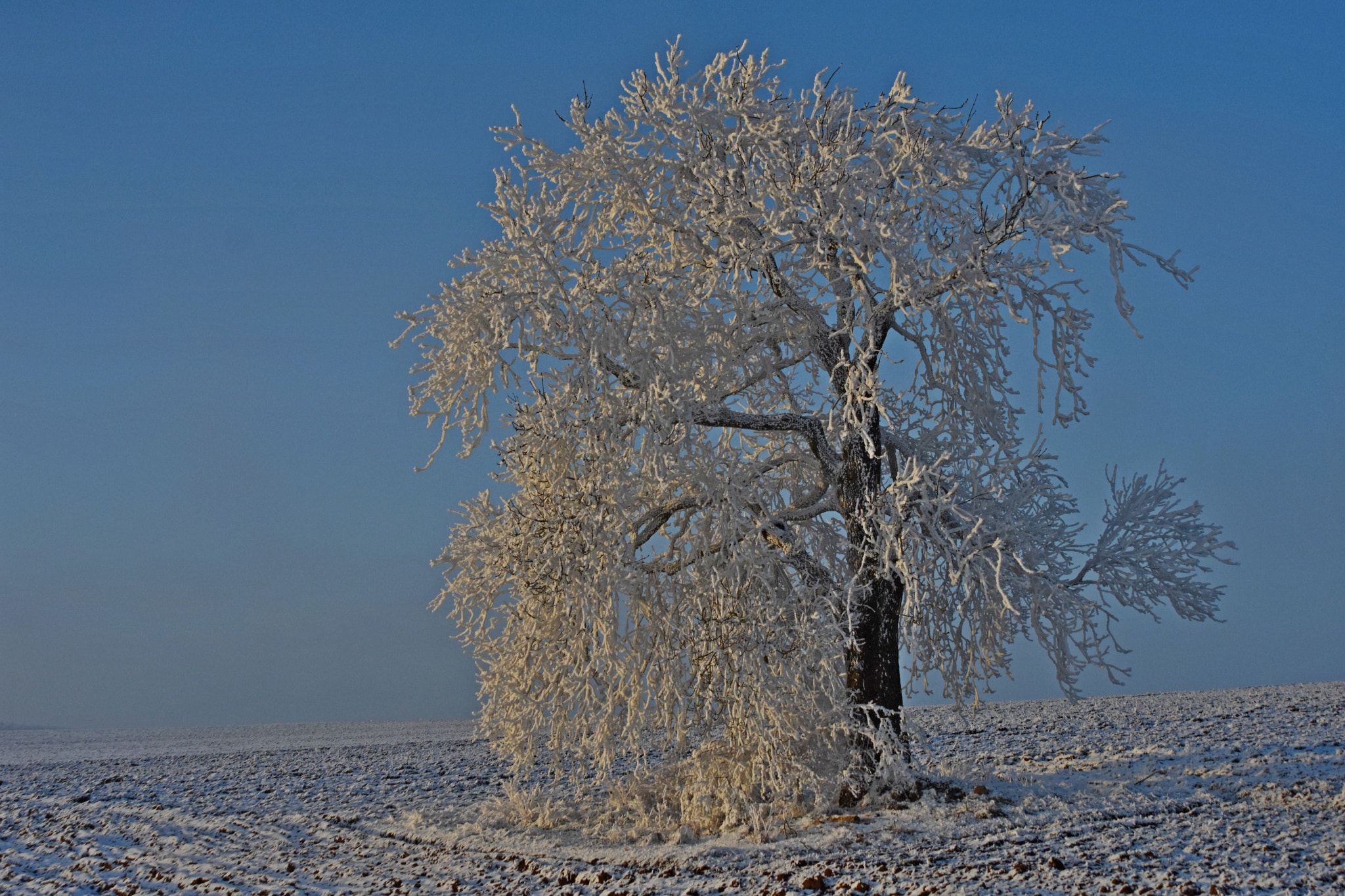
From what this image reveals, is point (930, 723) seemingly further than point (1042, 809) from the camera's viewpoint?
Yes

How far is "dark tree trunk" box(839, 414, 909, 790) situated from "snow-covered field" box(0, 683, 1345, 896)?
96 centimetres

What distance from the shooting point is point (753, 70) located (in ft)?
31.6

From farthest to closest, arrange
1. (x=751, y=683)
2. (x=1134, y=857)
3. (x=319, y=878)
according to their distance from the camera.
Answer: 1. (x=751, y=683)
2. (x=319, y=878)
3. (x=1134, y=857)

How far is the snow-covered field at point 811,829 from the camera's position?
6.35 m

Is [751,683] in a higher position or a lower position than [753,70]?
lower

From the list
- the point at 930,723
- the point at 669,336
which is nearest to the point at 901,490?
the point at 669,336

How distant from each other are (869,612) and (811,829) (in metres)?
2.14

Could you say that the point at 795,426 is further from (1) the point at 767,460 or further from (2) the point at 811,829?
(2) the point at 811,829

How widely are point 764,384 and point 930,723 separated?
750 cm

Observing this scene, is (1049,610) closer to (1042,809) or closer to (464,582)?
(1042,809)

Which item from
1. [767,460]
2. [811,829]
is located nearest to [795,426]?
[767,460]

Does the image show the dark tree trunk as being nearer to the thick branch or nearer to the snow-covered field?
the thick branch

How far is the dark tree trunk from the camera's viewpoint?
8875mm

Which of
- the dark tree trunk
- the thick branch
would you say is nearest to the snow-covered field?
the dark tree trunk
